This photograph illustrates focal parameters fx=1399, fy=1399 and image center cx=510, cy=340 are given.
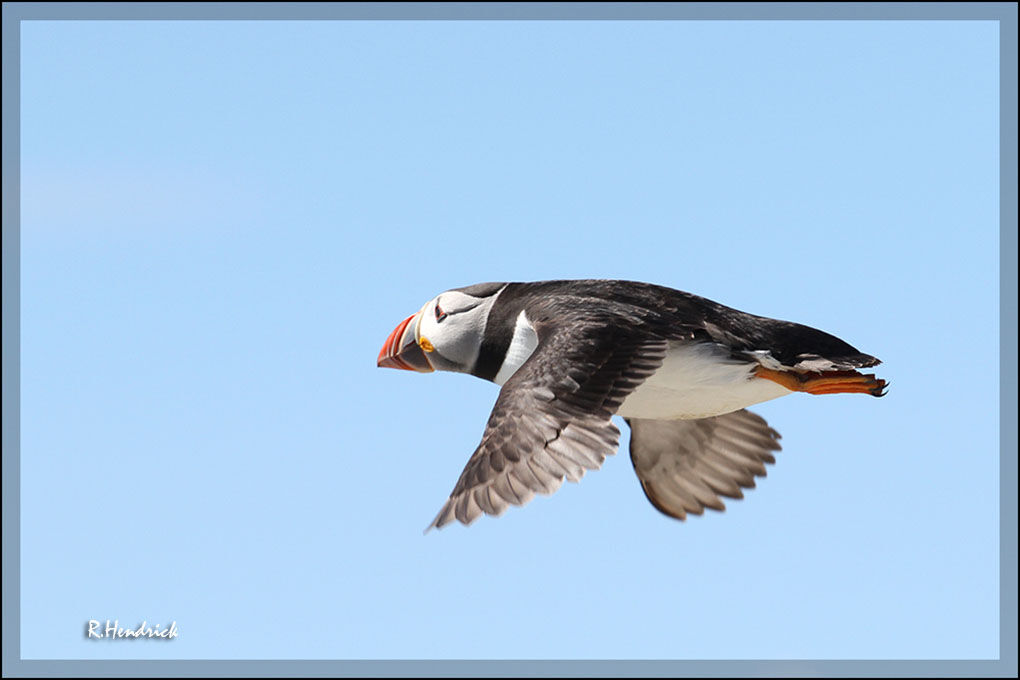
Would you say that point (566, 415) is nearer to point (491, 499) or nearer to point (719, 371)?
point (491, 499)

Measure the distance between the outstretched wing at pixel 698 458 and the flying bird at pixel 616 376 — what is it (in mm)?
11

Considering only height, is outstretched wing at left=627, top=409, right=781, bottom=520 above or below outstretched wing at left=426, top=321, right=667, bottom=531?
below

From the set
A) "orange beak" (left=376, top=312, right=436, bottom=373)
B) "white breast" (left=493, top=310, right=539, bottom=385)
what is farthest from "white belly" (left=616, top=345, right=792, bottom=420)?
"orange beak" (left=376, top=312, right=436, bottom=373)

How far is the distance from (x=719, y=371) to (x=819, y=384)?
0.66 metres

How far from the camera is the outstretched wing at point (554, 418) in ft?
25.5

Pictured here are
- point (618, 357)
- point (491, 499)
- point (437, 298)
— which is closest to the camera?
point (491, 499)

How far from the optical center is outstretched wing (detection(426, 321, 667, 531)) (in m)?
7.78

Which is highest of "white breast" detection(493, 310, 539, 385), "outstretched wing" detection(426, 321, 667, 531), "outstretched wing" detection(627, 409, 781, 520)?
"white breast" detection(493, 310, 539, 385)

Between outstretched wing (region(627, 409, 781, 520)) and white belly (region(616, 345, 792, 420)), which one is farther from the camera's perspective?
outstretched wing (region(627, 409, 781, 520))

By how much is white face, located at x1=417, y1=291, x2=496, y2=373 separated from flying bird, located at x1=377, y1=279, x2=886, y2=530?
0.01 m

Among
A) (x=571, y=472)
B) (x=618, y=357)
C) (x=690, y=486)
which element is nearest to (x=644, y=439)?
(x=690, y=486)

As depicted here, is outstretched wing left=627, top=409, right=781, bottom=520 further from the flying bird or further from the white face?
the white face

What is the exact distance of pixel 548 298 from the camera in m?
9.76

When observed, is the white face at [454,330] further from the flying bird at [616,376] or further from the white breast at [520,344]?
the white breast at [520,344]
